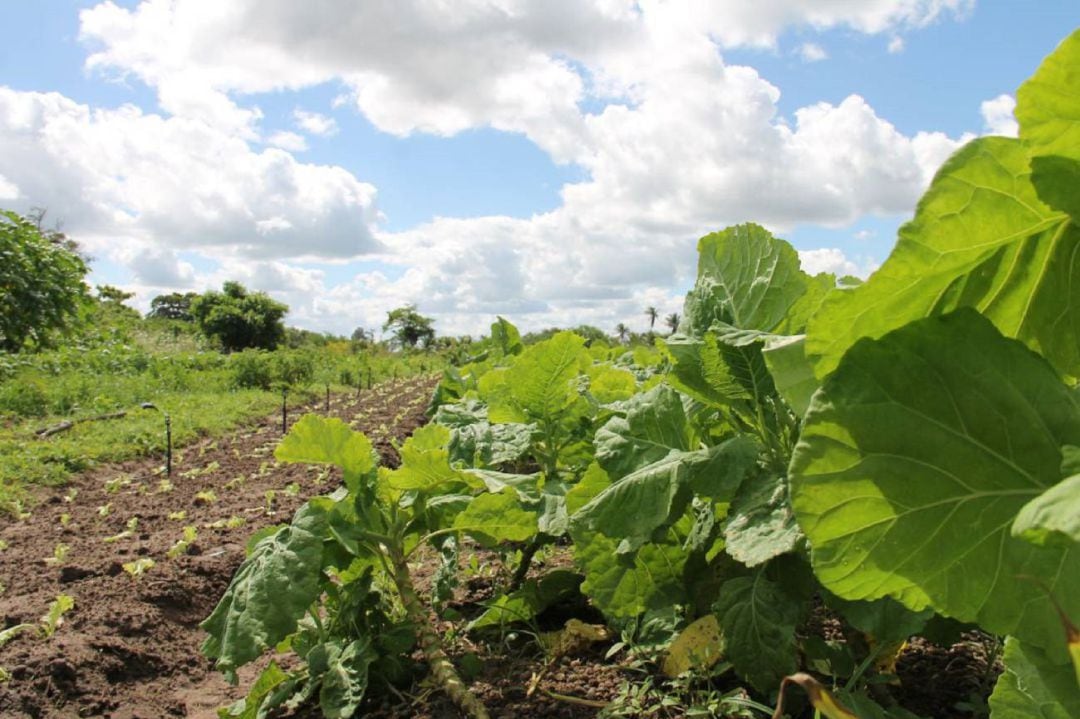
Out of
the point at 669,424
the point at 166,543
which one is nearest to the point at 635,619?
the point at 669,424

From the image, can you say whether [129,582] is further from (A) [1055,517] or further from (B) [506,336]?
(A) [1055,517]

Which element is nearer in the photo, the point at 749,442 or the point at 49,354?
the point at 749,442

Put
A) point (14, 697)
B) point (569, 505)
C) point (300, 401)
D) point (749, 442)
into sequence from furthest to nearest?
point (300, 401)
point (14, 697)
point (569, 505)
point (749, 442)

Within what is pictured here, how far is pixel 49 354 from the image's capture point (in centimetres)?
1642

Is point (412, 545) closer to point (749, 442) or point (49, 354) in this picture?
point (749, 442)

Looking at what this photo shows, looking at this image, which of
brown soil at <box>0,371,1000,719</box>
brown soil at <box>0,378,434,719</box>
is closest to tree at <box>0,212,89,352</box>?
brown soil at <box>0,378,434,719</box>

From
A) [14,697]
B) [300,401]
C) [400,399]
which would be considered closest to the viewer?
[14,697]

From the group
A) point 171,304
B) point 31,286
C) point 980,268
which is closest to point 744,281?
point 980,268

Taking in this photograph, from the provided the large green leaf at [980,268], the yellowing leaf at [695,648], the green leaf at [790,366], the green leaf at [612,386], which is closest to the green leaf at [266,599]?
the yellowing leaf at [695,648]

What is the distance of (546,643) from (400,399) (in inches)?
438

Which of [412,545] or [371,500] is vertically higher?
[371,500]

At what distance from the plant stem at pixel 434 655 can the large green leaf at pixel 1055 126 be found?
1.91 meters

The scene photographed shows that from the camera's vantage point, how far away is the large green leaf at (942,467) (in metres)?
0.81

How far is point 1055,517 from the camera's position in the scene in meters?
0.60
